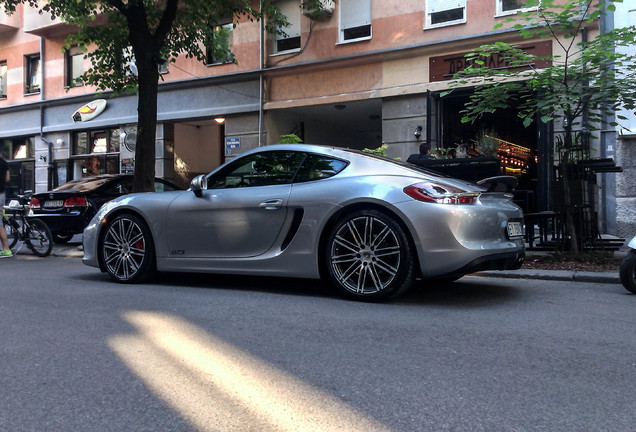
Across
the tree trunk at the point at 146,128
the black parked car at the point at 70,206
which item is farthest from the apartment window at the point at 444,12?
the black parked car at the point at 70,206

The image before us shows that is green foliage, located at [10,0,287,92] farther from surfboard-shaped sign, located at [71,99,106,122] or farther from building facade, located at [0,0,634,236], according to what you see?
surfboard-shaped sign, located at [71,99,106,122]

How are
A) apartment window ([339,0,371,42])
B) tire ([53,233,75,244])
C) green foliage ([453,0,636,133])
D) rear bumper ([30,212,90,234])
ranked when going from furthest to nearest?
apartment window ([339,0,371,42]) < tire ([53,233,75,244]) < rear bumper ([30,212,90,234]) < green foliage ([453,0,636,133])

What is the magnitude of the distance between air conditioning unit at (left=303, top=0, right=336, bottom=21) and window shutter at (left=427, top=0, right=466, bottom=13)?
2.72 metres

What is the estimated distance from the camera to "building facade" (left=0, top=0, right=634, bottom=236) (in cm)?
1291

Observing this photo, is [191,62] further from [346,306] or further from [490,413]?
[490,413]

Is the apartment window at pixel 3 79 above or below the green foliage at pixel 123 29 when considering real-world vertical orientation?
above

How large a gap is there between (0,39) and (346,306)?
2295 centimetres

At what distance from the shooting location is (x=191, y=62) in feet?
56.1

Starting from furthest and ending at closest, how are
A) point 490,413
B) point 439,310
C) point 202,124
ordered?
point 202,124
point 439,310
point 490,413

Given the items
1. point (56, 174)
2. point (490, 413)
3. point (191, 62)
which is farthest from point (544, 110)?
point (56, 174)

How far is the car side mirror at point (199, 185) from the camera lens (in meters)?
5.49

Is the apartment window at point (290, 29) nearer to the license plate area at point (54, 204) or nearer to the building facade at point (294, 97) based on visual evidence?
the building facade at point (294, 97)

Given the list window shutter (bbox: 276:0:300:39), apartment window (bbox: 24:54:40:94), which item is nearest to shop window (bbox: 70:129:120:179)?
apartment window (bbox: 24:54:40:94)

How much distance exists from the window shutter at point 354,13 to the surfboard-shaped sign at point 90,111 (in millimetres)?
9457
